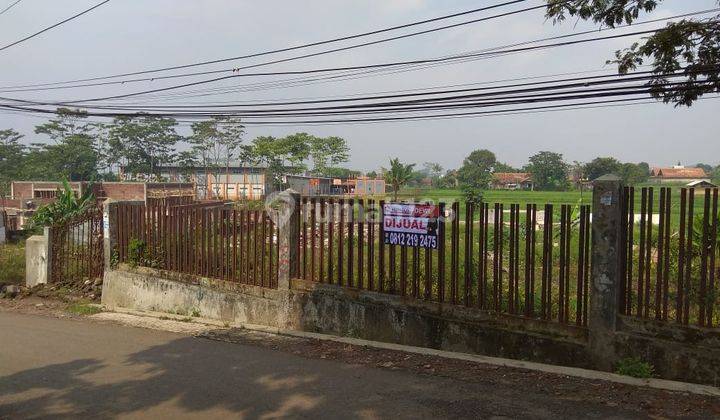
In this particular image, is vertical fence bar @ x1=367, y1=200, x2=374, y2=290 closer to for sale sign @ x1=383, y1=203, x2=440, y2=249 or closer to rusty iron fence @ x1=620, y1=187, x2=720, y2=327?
for sale sign @ x1=383, y1=203, x2=440, y2=249

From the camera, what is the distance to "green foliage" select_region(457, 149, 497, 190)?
74.2m

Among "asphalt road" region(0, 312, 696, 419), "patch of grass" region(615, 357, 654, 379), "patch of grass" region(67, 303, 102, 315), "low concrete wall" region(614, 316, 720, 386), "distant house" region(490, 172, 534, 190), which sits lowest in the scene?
"patch of grass" region(67, 303, 102, 315)

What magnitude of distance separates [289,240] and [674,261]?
5.24 meters

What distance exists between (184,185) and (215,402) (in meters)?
53.9

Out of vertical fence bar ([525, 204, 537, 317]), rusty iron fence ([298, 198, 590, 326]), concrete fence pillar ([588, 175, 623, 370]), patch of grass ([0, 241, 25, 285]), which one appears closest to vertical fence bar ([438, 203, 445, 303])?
rusty iron fence ([298, 198, 590, 326])

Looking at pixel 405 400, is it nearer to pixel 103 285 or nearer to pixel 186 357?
pixel 186 357

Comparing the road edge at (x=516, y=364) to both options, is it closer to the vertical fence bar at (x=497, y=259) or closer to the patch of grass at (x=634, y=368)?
the patch of grass at (x=634, y=368)

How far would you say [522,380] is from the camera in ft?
17.2

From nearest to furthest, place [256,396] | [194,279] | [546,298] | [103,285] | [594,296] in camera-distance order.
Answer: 1. [256,396]
2. [594,296]
3. [546,298]
4. [194,279]
5. [103,285]

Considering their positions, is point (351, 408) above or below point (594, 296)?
below

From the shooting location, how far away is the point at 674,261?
5.84m

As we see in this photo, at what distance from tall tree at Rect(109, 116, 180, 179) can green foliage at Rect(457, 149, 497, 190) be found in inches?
1609

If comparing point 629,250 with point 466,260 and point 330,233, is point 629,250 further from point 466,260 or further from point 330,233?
point 330,233

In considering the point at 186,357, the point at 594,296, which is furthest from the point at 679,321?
the point at 186,357
